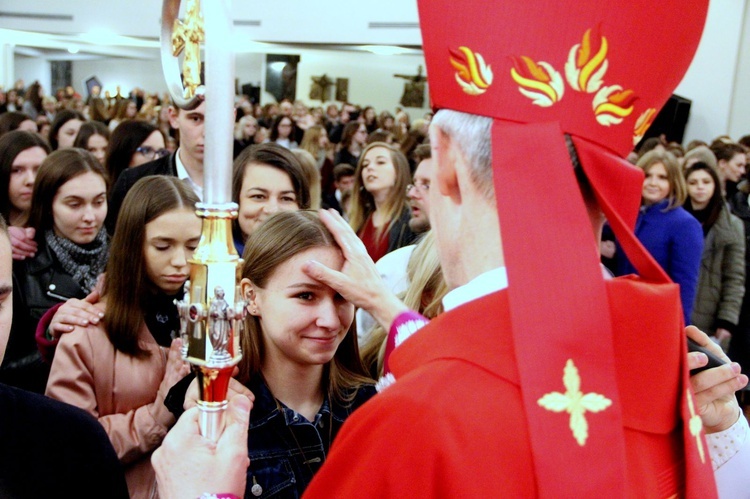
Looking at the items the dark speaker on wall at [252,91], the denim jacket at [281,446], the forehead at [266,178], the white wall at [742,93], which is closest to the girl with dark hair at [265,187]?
the forehead at [266,178]

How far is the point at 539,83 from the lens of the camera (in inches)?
39.7

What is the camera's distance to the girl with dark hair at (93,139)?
5020mm

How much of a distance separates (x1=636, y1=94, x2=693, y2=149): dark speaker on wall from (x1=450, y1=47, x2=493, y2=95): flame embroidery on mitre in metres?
11.9

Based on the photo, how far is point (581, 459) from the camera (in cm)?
92

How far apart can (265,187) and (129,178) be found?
104 cm

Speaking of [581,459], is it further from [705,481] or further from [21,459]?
[21,459]

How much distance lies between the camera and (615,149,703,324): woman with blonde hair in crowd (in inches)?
168

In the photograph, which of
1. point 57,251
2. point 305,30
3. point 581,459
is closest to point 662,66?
point 581,459

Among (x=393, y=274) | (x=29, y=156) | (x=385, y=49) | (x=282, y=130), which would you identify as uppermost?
(x=385, y=49)

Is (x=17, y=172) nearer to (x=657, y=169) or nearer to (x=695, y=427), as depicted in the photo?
(x=695, y=427)

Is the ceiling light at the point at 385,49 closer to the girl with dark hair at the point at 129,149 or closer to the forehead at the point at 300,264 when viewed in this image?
the girl with dark hair at the point at 129,149

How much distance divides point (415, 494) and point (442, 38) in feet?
2.01

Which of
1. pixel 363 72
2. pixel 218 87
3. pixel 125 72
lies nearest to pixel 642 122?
pixel 218 87

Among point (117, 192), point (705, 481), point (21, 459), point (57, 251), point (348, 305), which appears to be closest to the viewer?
point (705, 481)
